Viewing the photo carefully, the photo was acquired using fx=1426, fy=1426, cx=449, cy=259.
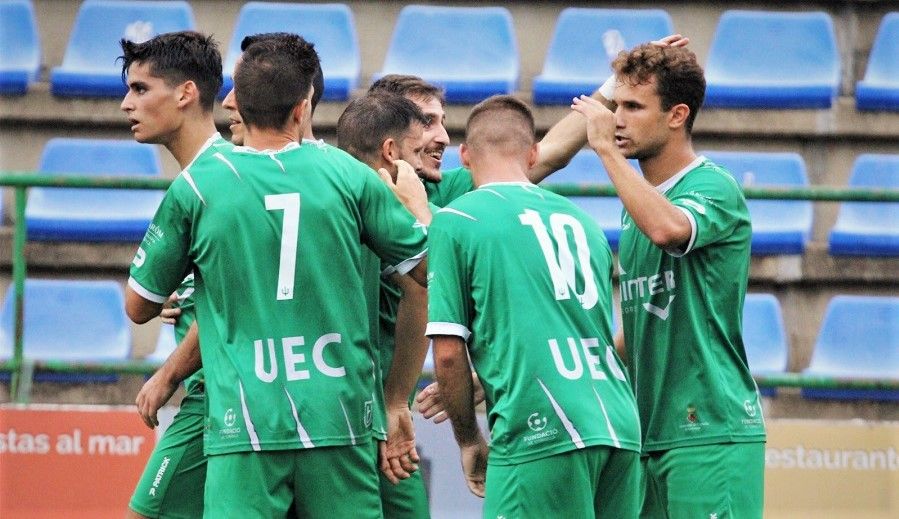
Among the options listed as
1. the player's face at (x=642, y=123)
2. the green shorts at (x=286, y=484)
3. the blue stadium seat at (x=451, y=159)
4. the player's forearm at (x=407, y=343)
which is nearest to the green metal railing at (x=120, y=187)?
the blue stadium seat at (x=451, y=159)

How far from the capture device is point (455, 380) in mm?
4133

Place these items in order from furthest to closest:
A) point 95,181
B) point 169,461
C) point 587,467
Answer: point 95,181
point 169,461
point 587,467

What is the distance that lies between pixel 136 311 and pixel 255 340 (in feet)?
1.49

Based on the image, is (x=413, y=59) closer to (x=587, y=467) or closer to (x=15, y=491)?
(x=15, y=491)

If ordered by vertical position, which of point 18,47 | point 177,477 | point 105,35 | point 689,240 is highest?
point 105,35

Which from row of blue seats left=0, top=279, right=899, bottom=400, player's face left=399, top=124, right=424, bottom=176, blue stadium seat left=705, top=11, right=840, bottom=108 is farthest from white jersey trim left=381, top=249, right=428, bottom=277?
blue stadium seat left=705, top=11, right=840, bottom=108

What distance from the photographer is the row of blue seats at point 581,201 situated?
348 inches

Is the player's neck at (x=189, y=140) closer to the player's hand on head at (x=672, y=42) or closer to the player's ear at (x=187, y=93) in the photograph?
the player's ear at (x=187, y=93)

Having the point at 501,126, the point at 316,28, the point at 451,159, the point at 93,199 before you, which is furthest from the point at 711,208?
the point at 316,28

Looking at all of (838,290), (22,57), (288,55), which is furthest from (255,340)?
(22,57)

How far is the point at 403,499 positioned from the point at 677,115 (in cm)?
158

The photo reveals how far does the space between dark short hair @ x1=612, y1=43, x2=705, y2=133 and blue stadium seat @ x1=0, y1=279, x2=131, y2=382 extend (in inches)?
182

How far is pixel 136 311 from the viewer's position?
4.29 m

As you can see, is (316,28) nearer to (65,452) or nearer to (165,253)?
(65,452)
